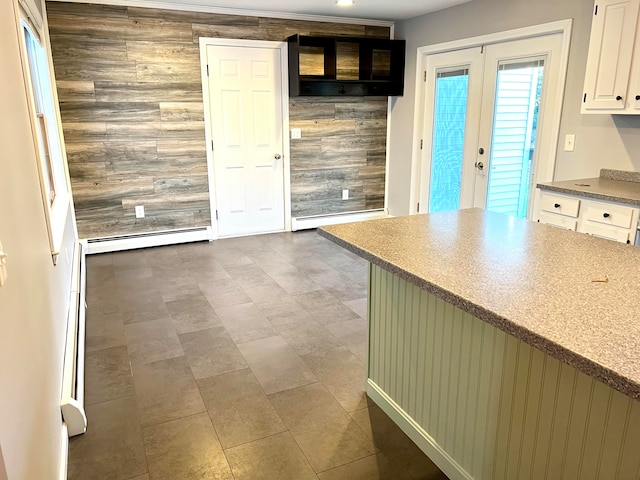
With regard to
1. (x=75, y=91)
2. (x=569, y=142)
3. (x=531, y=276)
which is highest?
(x=75, y=91)

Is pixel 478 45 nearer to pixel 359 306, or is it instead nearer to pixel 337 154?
pixel 337 154

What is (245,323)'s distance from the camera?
3.24 m

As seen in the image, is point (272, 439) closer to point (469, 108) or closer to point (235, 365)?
point (235, 365)

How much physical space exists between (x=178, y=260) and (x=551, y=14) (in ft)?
12.8

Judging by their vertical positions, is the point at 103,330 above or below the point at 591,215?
below

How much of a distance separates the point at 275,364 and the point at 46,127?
7.88 feet

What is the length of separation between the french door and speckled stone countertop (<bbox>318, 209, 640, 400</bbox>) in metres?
2.25

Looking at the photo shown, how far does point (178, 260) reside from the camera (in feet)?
15.1

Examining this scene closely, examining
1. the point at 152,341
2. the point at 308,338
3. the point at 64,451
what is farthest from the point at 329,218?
the point at 64,451

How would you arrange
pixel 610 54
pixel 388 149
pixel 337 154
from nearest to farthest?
pixel 610 54
pixel 337 154
pixel 388 149

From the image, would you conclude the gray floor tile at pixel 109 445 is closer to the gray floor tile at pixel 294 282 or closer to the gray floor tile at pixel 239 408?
the gray floor tile at pixel 239 408

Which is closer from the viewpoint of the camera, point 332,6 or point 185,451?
point 185,451

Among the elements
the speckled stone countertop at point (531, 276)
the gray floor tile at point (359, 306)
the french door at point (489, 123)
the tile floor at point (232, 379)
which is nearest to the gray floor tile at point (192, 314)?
the tile floor at point (232, 379)

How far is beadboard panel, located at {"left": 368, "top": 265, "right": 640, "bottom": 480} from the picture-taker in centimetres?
129
